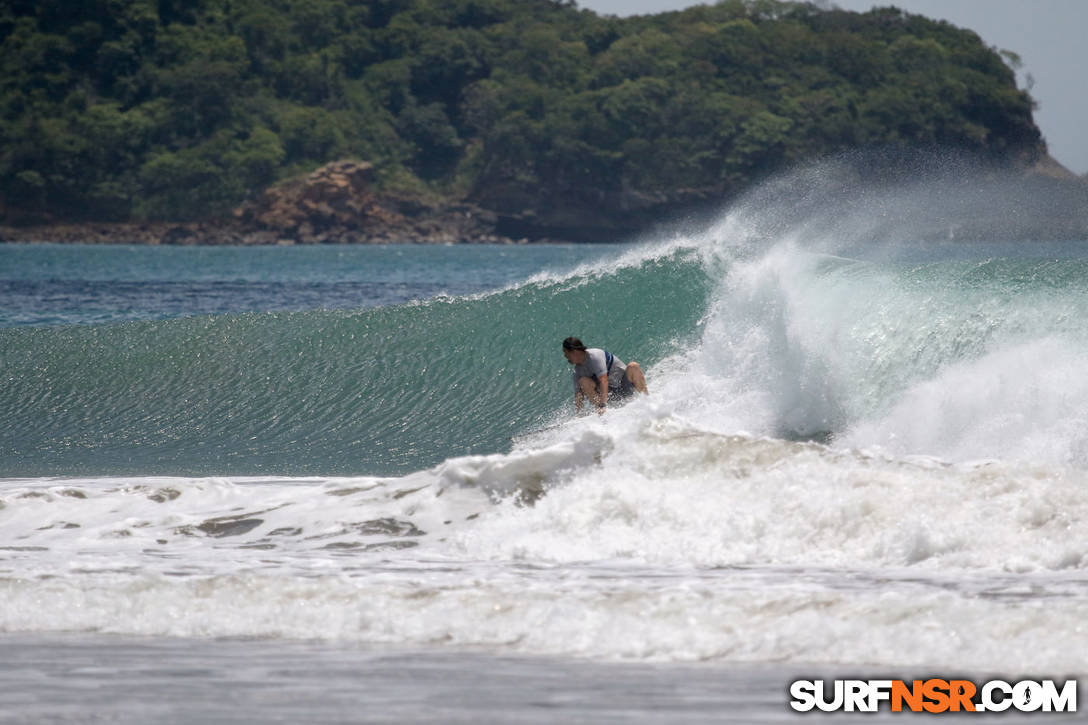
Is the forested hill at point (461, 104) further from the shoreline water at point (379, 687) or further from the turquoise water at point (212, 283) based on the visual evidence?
the shoreline water at point (379, 687)

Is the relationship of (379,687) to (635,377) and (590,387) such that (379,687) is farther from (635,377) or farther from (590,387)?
(635,377)

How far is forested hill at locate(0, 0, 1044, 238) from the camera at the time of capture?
10662 cm

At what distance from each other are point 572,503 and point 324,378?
27.6ft

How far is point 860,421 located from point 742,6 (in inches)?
5215

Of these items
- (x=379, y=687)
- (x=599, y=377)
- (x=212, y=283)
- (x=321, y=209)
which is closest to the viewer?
(x=379, y=687)

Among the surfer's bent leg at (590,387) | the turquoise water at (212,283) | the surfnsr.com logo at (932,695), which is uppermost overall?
the surfer's bent leg at (590,387)

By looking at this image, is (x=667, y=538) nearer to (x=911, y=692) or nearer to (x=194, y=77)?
(x=911, y=692)

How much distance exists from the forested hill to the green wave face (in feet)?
285

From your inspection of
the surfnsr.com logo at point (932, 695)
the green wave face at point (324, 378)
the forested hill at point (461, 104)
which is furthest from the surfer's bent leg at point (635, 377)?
the forested hill at point (461, 104)

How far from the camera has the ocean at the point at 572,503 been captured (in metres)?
6.05

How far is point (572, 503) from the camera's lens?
344 inches

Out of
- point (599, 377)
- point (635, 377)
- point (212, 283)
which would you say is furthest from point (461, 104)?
point (599, 377)

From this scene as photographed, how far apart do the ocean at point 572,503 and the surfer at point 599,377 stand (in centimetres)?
31

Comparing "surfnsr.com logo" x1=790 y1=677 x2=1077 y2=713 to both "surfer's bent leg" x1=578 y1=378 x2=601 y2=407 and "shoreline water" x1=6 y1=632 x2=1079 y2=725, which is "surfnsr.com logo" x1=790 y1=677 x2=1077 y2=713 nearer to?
"shoreline water" x1=6 y1=632 x2=1079 y2=725
